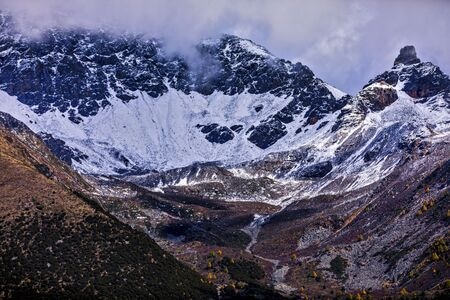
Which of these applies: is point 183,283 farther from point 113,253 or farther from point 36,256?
point 36,256

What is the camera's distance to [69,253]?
146m

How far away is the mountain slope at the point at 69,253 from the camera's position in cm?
13750

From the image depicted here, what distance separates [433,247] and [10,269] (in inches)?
4162

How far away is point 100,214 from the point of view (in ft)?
527

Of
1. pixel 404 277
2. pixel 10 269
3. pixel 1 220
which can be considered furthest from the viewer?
pixel 404 277

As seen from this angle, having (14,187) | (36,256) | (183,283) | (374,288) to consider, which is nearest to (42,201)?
(14,187)

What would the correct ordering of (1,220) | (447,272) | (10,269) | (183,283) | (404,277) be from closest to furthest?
(10,269)
(1,220)
(183,283)
(447,272)
(404,277)

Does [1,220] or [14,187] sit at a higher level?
[14,187]

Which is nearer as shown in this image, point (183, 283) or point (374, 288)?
point (183, 283)

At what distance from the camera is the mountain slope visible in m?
138

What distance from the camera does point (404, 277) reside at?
18938 cm

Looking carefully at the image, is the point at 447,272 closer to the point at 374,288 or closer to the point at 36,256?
the point at 374,288

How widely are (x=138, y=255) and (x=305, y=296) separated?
54.3 m

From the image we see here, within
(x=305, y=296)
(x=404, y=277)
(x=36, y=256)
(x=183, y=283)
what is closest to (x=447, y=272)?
(x=404, y=277)
